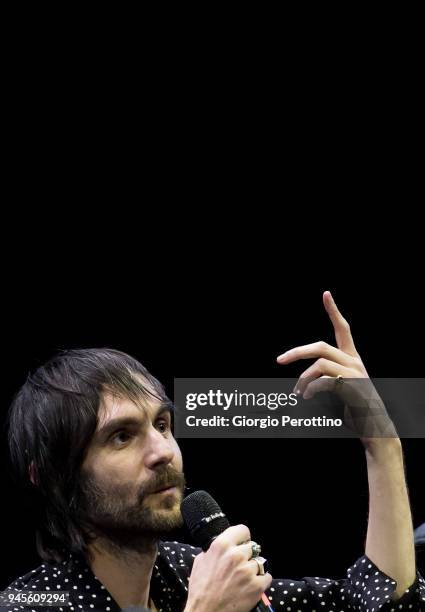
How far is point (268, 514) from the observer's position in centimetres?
253

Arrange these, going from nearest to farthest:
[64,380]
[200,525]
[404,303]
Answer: [200,525], [64,380], [404,303]

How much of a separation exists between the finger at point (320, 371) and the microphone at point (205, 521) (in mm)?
284

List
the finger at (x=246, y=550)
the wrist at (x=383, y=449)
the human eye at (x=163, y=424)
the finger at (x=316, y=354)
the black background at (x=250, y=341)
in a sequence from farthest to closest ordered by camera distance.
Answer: the black background at (x=250, y=341) < the human eye at (x=163, y=424) < the wrist at (x=383, y=449) < the finger at (x=316, y=354) < the finger at (x=246, y=550)

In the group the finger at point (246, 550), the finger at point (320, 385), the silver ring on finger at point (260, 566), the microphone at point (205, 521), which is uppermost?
the finger at point (320, 385)

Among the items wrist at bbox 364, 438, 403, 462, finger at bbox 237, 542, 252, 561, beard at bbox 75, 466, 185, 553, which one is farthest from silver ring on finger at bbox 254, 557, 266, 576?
wrist at bbox 364, 438, 403, 462

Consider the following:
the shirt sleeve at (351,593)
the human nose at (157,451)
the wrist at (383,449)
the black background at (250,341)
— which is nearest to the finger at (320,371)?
the wrist at (383,449)

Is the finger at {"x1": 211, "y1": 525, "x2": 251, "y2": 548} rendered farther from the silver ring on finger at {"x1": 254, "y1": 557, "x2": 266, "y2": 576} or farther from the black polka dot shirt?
the black polka dot shirt

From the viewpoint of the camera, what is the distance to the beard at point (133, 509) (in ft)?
5.22

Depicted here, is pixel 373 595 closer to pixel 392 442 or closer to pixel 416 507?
pixel 392 442

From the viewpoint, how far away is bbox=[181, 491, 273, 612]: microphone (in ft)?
4.61

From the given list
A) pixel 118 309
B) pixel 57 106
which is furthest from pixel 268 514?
pixel 57 106

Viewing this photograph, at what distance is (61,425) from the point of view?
169 cm

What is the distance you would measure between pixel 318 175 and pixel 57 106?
33.6 inches

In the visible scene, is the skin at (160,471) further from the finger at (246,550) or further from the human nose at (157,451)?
the finger at (246,550)
